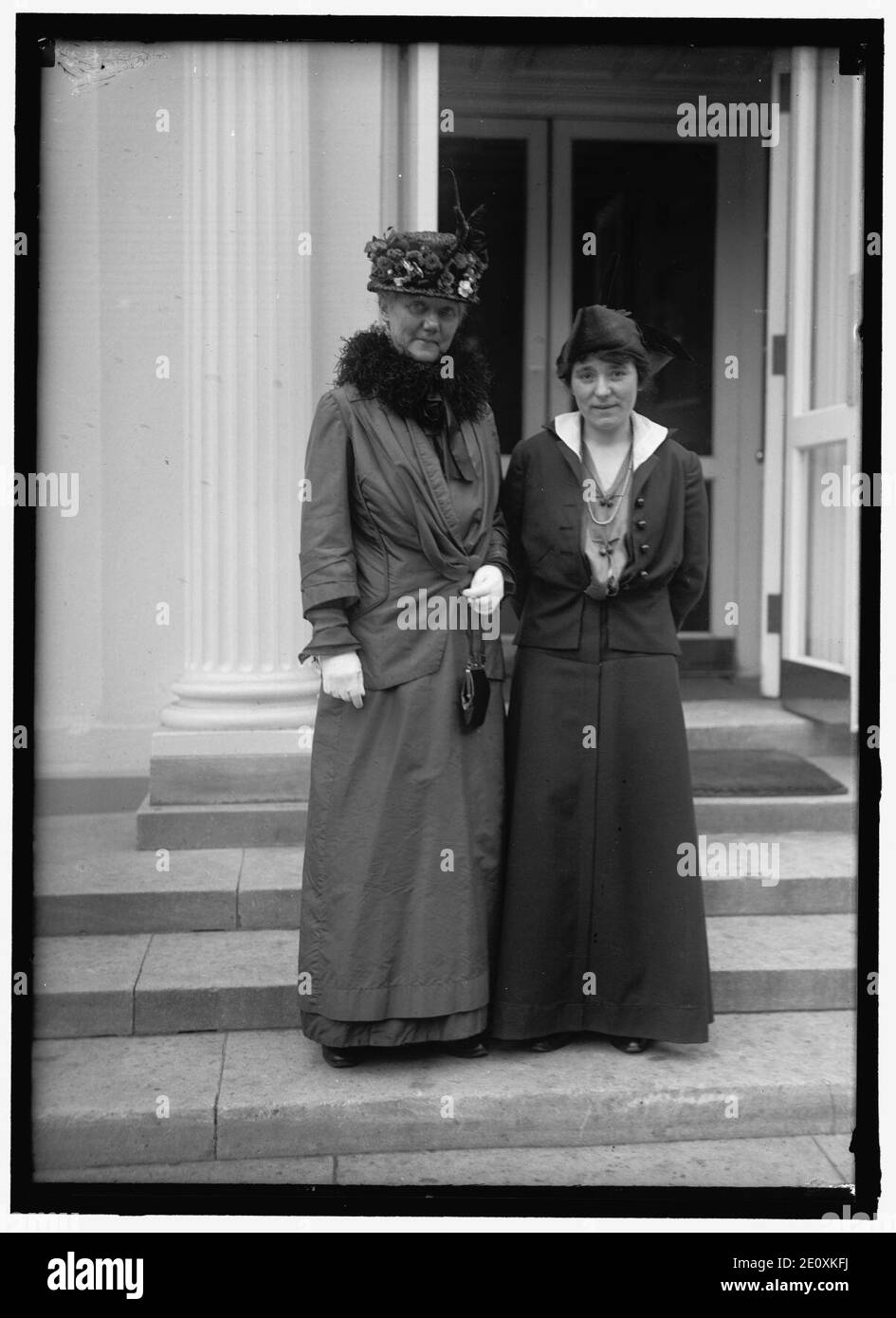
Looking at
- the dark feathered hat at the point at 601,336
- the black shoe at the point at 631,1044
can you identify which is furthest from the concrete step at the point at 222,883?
the dark feathered hat at the point at 601,336

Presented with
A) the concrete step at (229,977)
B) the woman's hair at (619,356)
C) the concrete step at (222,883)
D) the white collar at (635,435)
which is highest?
the woman's hair at (619,356)

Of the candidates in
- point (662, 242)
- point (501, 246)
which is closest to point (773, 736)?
point (662, 242)

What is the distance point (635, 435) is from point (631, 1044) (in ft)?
5.16

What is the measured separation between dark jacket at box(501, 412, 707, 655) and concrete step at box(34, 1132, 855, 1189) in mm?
1243

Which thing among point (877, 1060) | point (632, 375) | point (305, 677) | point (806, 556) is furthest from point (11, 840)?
point (806, 556)

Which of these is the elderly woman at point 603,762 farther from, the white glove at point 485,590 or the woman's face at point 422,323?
the woman's face at point 422,323

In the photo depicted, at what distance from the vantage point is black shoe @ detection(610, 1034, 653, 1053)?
349 cm

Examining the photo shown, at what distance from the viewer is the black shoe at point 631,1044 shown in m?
3.49

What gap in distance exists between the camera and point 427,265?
323 centimetres

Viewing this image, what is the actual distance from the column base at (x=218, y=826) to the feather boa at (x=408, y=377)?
148 centimetres

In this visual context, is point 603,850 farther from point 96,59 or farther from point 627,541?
point 96,59

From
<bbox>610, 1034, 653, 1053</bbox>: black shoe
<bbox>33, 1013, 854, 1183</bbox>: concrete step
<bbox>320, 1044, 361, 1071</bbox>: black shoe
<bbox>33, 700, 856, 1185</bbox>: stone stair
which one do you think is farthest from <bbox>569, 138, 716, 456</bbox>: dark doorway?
<bbox>320, 1044, 361, 1071</bbox>: black shoe

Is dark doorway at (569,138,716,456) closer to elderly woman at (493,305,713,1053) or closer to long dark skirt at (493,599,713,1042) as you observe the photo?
elderly woman at (493,305,713,1053)

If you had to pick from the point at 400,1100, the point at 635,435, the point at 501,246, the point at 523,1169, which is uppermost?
the point at 501,246
